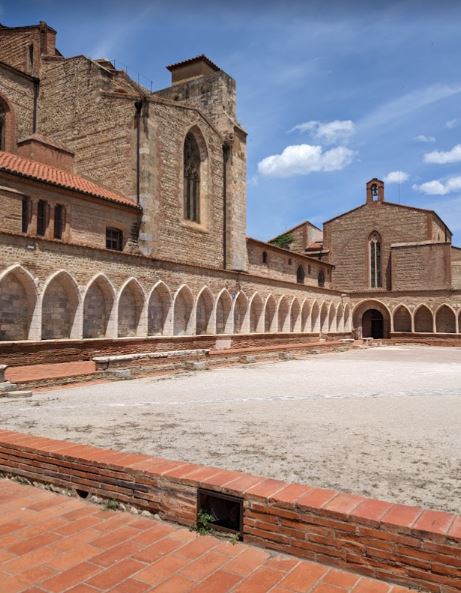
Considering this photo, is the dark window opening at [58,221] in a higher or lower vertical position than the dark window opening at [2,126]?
lower

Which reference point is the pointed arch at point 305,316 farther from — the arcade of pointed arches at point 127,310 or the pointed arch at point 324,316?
the pointed arch at point 324,316

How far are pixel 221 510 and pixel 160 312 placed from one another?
15380 millimetres

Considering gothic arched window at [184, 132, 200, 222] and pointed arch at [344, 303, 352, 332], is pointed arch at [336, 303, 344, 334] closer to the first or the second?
pointed arch at [344, 303, 352, 332]

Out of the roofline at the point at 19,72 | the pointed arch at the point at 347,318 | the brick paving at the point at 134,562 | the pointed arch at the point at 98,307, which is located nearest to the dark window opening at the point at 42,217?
the pointed arch at the point at 98,307

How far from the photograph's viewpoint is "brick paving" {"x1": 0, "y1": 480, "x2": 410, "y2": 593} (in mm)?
2582

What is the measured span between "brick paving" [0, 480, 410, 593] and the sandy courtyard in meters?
0.81

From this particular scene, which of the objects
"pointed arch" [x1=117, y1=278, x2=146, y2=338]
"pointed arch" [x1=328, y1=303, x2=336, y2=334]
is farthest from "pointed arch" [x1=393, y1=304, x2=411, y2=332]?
"pointed arch" [x1=117, y1=278, x2=146, y2=338]

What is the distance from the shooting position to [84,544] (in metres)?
3.04

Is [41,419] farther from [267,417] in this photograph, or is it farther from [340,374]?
[340,374]

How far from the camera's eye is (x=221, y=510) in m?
3.34

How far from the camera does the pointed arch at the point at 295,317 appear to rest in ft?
95.7

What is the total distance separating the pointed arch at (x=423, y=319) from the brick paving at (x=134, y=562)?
38.4 meters

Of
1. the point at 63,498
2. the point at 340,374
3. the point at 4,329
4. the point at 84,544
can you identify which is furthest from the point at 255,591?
the point at 4,329

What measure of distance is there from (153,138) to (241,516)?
19993 millimetres
